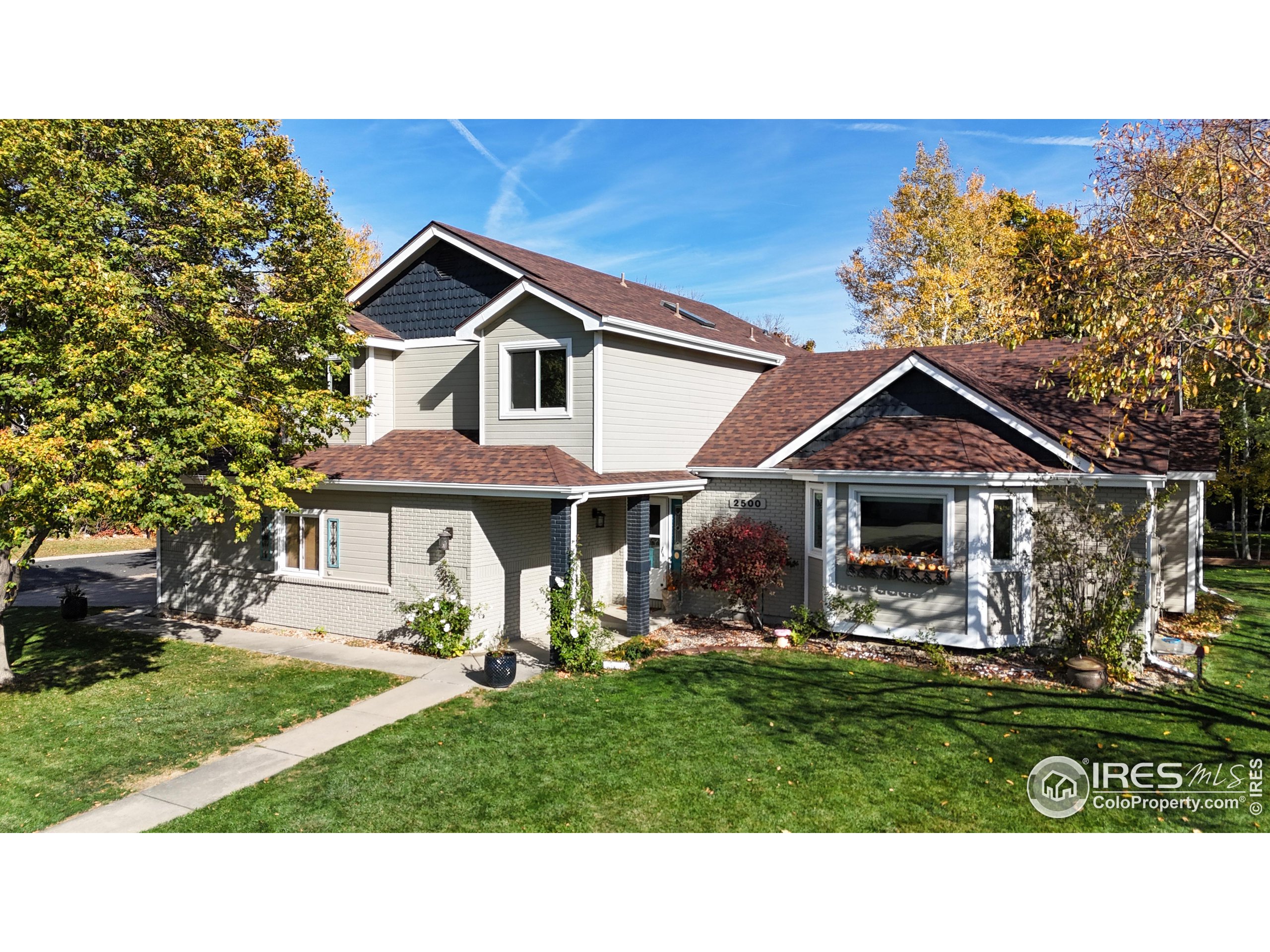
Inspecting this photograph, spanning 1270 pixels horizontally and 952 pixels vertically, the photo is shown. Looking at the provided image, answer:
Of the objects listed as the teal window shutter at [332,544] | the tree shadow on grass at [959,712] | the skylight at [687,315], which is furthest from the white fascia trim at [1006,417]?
the teal window shutter at [332,544]

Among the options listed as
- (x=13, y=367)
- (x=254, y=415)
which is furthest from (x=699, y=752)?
(x=13, y=367)

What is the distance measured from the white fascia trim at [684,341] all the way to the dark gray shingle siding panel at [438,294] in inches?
130

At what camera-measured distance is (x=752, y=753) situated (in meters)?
8.62

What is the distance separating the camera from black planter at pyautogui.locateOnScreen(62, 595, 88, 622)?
1611 centimetres

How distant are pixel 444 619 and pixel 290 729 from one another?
366 cm

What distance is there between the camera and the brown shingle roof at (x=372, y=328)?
1628 centimetres

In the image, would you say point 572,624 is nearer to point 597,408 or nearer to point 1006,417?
point 597,408

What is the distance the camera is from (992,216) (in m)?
31.6

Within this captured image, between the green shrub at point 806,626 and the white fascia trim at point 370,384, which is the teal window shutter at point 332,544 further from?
the green shrub at point 806,626

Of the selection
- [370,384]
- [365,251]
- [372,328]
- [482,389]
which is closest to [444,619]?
[482,389]

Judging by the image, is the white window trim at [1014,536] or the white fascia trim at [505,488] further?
the white window trim at [1014,536]

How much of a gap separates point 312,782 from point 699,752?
4.35 m

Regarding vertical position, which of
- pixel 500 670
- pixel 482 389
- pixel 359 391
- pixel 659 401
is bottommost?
pixel 500 670

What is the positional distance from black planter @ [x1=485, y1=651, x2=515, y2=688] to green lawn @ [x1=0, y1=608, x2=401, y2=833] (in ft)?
5.28
